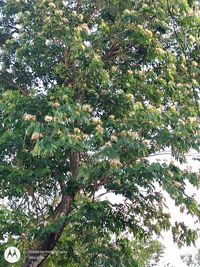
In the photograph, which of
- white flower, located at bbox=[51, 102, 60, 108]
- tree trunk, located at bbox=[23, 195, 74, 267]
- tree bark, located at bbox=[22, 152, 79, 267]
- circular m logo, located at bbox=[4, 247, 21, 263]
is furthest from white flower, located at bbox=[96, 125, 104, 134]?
circular m logo, located at bbox=[4, 247, 21, 263]

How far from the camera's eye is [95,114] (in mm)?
6980

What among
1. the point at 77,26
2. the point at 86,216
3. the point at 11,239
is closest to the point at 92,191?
the point at 86,216

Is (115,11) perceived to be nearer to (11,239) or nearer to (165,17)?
(165,17)

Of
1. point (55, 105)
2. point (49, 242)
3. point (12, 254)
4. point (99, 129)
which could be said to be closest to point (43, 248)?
point (49, 242)

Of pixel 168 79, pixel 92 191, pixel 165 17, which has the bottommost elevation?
pixel 92 191

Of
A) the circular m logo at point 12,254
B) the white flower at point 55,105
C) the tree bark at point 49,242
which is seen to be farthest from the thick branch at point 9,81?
the circular m logo at point 12,254

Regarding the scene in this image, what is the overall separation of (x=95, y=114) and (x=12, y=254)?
9.13 feet

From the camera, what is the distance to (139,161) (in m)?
5.84

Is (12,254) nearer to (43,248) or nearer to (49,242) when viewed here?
(43,248)

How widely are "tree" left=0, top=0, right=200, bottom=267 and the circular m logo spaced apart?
0.17m

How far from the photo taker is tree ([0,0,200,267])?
224 inches

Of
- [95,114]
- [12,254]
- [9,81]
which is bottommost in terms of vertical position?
[12,254]

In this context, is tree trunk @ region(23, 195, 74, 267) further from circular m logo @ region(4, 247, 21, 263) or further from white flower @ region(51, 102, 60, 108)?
white flower @ region(51, 102, 60, 108)

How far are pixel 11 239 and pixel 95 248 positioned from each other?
5.00 ft
